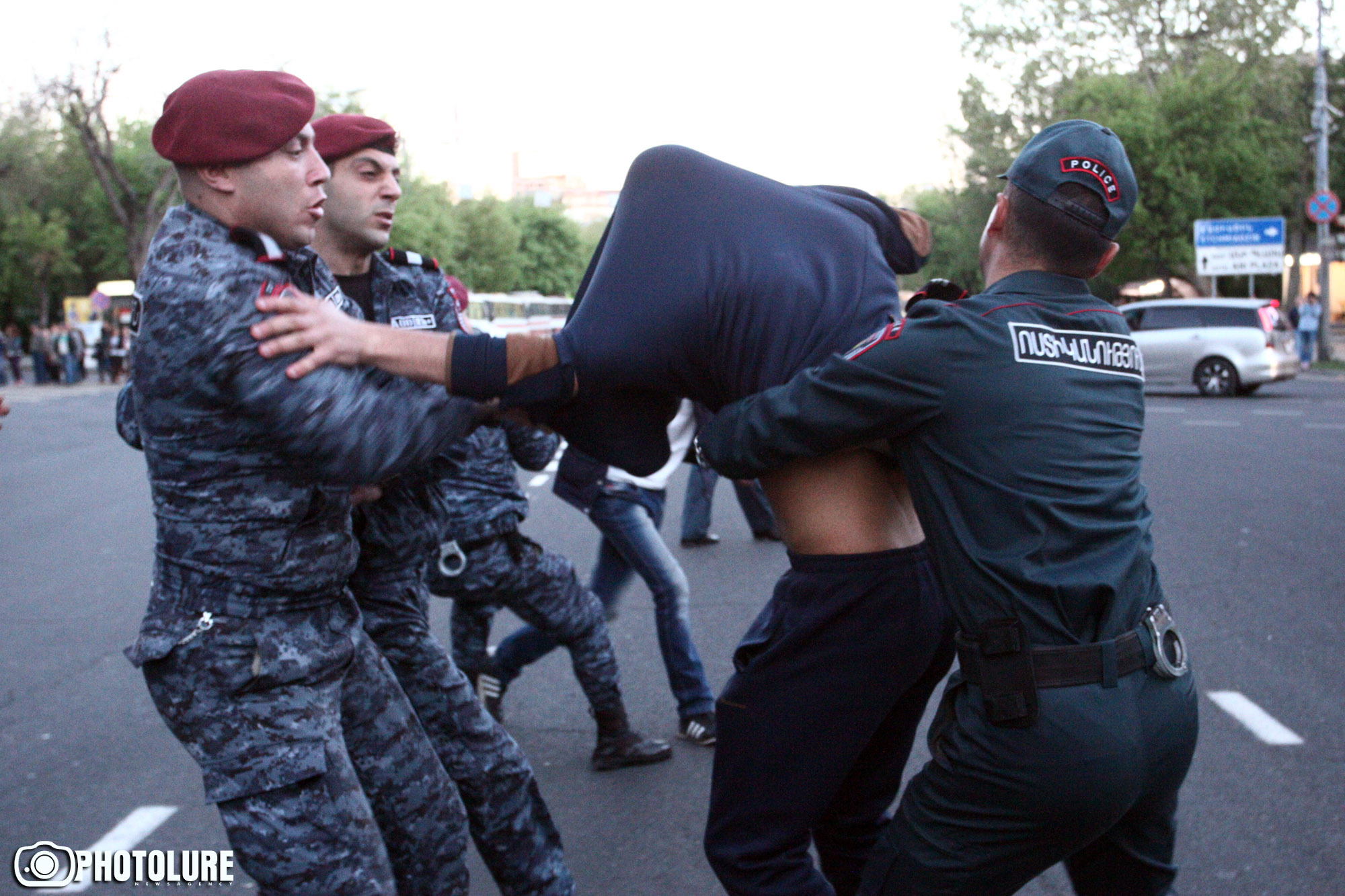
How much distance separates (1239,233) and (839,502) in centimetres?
3306

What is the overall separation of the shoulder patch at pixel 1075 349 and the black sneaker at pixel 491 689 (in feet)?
10.3

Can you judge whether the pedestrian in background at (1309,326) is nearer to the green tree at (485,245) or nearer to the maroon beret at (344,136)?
the maroon beret at (344,136)

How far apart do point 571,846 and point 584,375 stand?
217cm

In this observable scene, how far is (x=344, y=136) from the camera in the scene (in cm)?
373

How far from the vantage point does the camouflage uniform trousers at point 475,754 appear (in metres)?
3.16

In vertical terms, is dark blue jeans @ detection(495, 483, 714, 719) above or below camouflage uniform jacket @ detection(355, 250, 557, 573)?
below

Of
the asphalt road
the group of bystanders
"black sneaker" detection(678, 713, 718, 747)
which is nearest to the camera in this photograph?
the asphalt road

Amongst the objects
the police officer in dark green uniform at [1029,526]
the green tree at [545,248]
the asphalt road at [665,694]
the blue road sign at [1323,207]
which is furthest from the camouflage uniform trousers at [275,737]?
the green tree at [545,248]

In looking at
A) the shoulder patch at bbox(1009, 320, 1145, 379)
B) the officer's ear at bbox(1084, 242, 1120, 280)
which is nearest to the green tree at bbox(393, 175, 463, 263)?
the officer's ear at bbox(1084, 242, 1120, 280)

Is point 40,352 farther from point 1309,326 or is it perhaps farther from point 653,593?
point 653,593

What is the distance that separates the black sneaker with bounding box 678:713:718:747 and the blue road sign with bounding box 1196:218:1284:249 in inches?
1188

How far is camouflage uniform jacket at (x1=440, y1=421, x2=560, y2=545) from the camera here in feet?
14.1

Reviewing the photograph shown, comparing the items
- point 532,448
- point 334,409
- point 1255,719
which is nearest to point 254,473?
point 334,409

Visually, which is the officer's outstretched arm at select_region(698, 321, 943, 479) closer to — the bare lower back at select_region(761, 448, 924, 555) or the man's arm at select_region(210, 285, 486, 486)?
the bare lower back at select_region(761, 448, 924, 555)
